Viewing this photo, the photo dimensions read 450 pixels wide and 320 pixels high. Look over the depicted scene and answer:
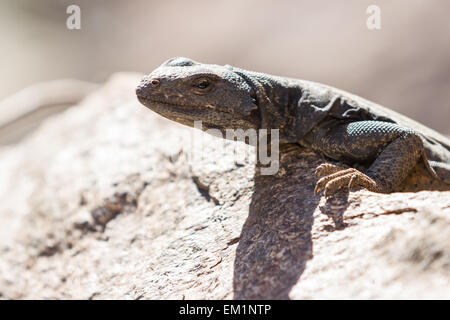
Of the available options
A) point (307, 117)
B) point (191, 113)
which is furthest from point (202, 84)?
point (307, 117)

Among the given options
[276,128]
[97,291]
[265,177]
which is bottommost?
[97,291]

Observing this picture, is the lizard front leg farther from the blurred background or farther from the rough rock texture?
the blurred background

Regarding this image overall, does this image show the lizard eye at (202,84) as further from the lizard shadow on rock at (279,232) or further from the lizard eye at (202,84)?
the lizard shadow on rock at (279,232)

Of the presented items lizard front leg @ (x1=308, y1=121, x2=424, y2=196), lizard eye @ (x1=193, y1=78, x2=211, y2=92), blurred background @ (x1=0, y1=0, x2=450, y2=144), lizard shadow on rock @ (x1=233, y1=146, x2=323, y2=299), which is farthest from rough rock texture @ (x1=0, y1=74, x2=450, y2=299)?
blurred background @ (x1=0, y1=0, x2=450, y2=144)
